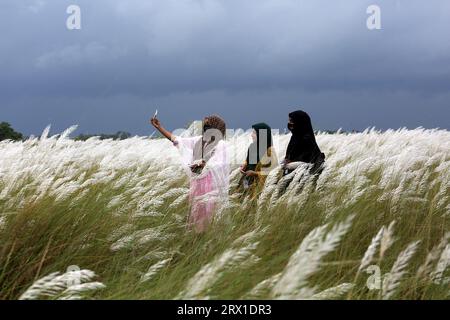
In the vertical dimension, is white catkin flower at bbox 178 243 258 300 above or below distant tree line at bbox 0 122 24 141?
below

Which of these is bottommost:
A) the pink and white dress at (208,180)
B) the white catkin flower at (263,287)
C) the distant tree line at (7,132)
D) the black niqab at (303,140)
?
the white catkin flower at (263,287)

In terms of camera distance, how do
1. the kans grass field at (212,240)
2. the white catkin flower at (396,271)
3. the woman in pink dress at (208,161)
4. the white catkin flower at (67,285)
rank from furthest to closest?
1. the woman in pink dress at (208,161)
2. the kans grass field at (212,240)
3. the white catkin flower at (396,271)
4. the white catkin flower at (67,285)

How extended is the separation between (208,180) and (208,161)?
0.17 metres

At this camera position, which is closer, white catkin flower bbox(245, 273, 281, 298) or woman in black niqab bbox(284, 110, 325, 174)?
white catkin flower bbox(245, 273, 281, 298)

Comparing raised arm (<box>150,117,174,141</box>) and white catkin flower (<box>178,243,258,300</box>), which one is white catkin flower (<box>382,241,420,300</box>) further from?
raised arm (<box>150,117,174,141</box>)

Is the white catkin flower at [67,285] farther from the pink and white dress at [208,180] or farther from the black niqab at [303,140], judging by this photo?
the black niqab at [303,140]

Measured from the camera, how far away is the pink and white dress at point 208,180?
13.7ft

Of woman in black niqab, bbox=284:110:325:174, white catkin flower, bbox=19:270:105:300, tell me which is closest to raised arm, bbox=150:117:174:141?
woman in black niqab, bbox=284:110:325:174

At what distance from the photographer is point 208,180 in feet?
14.9

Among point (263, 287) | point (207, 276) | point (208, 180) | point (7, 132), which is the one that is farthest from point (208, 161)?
point (7, 132)

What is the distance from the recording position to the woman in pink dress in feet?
14.8

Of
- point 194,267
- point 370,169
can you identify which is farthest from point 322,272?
point 370,169

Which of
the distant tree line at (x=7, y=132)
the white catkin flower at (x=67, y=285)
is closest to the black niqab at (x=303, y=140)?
the white catkin flower at (x=67, y=285)
